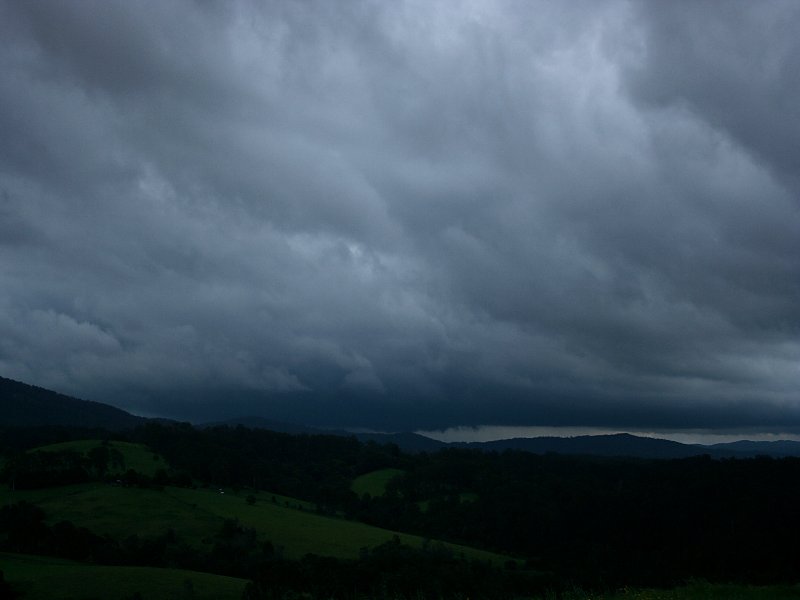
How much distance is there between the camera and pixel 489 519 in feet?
527

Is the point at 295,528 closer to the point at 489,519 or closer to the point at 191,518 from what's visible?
the point at 191,518

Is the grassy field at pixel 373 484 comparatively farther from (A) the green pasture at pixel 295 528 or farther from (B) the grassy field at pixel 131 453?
(B) the grassy field at pixel 131 453

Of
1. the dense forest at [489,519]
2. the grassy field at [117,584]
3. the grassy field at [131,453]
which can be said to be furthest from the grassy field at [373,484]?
the grassy field at [117,584]

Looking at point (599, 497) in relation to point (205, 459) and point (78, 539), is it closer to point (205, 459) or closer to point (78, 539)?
point (205, 459)

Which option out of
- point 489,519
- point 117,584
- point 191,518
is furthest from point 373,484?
point 117,584

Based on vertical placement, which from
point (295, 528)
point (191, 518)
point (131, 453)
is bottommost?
point (295, 528)

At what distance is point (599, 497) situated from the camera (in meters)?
159

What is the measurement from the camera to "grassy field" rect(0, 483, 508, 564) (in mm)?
103500

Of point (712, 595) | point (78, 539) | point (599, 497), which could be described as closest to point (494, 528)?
point (599, 497)

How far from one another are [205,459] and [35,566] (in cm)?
7902

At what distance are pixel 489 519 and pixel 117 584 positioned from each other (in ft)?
364

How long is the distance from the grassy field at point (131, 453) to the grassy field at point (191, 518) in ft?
36.8

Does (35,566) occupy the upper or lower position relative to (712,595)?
lower

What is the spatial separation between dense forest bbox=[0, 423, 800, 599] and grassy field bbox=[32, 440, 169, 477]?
3962 millimetres
